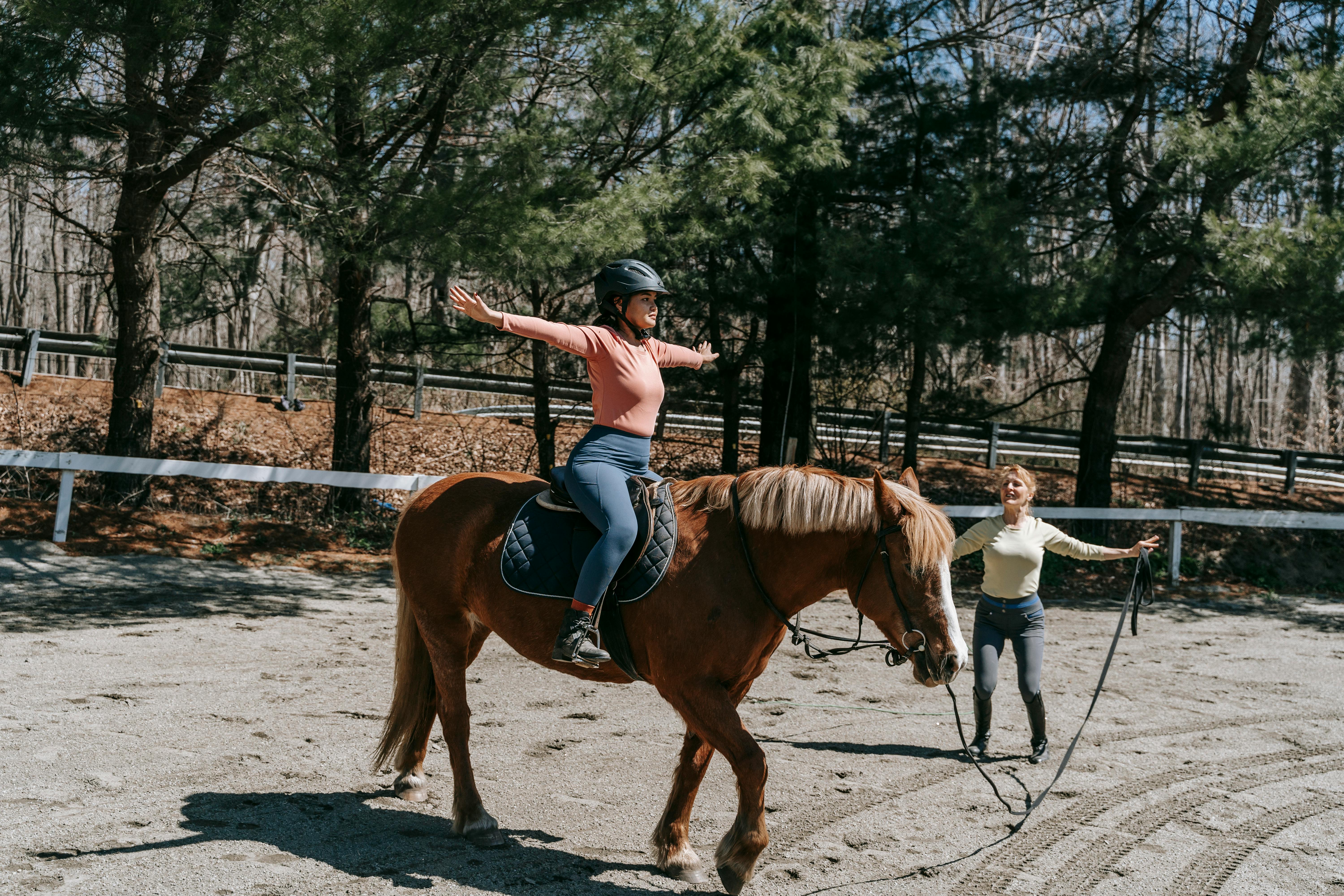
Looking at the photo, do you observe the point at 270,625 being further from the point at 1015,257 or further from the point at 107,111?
the point at 1015,257

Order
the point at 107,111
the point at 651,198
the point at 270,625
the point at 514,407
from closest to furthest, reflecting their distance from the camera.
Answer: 1. the point at 270,625
2. the point at 107,111
3. the point at 651,198
4. the point at 514,407

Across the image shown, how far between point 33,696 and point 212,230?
9.79 metres

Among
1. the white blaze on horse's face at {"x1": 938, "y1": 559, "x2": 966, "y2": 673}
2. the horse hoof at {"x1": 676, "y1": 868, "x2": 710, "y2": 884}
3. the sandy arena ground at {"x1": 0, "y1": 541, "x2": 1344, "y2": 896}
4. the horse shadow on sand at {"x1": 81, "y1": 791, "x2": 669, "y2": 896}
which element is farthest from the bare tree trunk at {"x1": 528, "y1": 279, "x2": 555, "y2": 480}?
the white blaze on horse's face at {"x1": 938, "y1": 559, "x2": 966, "y2": 673}

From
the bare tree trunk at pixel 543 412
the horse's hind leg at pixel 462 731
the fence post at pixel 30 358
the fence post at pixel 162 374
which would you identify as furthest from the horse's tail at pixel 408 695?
the fence post at pixel 30 358

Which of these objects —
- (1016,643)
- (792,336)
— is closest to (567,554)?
(1016,643)

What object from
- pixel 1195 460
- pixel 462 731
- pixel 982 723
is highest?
pixel 1195 460

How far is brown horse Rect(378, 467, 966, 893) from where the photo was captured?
3793mm

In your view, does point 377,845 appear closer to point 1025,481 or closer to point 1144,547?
point 1144,547

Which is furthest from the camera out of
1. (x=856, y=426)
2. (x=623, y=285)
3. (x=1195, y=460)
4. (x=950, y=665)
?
(x=1195, y=460)

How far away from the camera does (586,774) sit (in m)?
5.23

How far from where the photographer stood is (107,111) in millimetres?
10133

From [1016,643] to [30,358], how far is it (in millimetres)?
18238

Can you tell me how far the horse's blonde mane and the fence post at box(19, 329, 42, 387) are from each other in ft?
58.3

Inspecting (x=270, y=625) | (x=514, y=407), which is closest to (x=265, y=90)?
(x=270, y=625)
